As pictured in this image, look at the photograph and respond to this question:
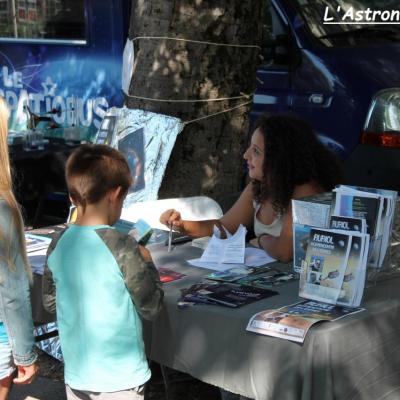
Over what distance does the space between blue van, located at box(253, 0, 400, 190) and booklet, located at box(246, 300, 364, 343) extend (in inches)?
110

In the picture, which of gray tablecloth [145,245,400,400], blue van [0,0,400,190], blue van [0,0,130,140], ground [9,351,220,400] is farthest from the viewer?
blue van [0,0,130,140]

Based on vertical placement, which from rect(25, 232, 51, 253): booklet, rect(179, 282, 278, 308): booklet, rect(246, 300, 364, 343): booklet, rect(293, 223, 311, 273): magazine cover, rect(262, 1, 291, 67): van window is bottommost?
rect(25, 232, 51, 253): booklet

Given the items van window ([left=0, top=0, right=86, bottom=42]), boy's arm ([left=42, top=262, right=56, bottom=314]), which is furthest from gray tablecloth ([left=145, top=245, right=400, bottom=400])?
van window ([left=0, top=0, right=86, bottom=42])

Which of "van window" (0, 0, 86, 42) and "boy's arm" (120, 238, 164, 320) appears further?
"van window" (0, 0, 86, 42)

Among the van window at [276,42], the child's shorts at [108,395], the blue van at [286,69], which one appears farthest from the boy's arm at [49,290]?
the van window at [276,42]

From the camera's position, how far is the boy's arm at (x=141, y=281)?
224 cm

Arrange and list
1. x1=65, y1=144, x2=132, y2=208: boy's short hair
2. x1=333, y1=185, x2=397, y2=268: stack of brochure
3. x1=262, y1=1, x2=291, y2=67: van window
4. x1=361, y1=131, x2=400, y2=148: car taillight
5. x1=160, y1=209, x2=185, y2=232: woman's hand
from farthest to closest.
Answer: x1=262, y1=1, x2=291, y2=67: van window < x1=361, y1=131, x2=400, y2=148: car taillight < x1=160, y1=209, x2=185, y2=232: woman's hand < x1=333, y1=185, x2=397, y2=268: stack of brochure < x1=65, y1=144, x2=132, y2=208: boy's short hair

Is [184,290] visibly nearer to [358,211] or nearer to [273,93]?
Answer: [358,211]

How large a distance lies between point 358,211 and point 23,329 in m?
1.20

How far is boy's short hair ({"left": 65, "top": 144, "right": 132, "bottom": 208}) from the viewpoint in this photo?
89.3 inches

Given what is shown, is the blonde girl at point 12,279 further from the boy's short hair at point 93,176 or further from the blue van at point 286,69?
the blue van at point 286,69

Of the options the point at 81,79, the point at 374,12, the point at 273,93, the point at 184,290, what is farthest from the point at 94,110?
the point at 184,290

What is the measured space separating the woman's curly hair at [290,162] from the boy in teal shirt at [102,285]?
3.37 ft

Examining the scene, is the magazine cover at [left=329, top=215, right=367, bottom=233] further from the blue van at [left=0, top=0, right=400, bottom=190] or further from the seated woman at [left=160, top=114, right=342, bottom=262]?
the blue van at [left=0, top=0, right=400, bottom=190]
